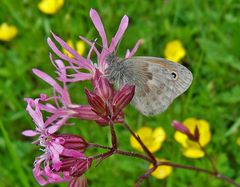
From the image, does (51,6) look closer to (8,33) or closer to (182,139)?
(8,33)

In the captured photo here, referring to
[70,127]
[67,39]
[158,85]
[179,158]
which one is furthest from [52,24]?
[158,85]

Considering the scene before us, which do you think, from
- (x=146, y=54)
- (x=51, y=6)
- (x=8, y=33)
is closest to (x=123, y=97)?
(x=146, y=54)

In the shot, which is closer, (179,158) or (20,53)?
(179,158)

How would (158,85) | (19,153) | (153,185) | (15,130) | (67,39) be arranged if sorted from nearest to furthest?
(158,85)
(153,185)
(19,153)
(15,130)
(67,39)

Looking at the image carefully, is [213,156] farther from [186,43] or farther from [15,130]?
[15,130]

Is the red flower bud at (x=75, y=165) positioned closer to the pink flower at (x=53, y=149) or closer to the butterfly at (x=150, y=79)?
the pink flower at (x=53, y=149)

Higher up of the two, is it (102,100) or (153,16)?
(102,100)

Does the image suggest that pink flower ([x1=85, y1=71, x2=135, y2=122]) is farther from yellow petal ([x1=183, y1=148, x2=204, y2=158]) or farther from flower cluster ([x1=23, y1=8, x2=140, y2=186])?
yellow petal ([x1=183, y1=148, x2=204, y2=158])
